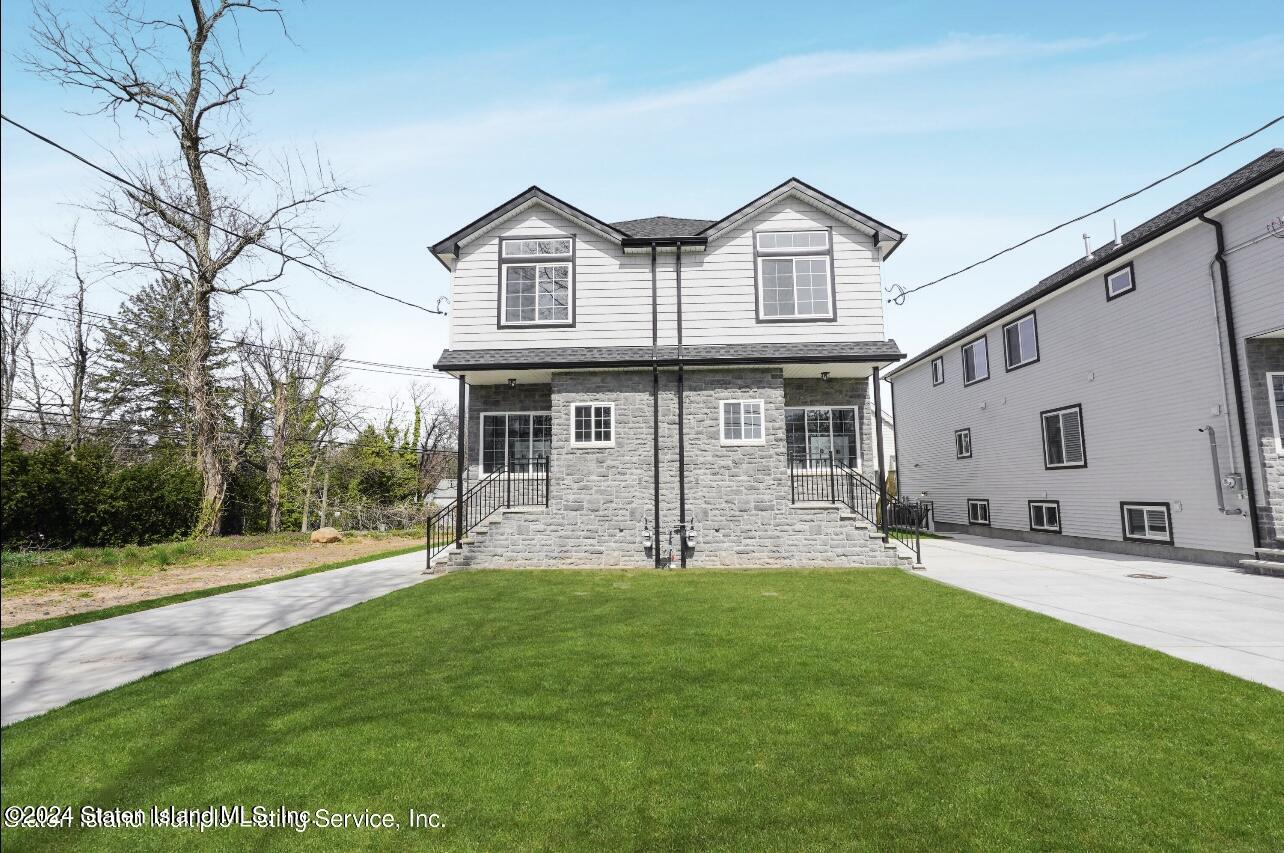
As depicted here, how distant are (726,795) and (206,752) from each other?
2986 mm

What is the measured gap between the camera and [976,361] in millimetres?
19156

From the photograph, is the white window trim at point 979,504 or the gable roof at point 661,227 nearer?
the gable roof at point 661,227

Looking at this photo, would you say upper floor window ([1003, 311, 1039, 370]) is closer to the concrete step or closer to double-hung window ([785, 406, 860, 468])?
double-hung window ([785, 406, 860, 468])

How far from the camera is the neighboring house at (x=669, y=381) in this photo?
1208 centimetres

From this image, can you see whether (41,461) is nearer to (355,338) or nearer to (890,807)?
(890,807)

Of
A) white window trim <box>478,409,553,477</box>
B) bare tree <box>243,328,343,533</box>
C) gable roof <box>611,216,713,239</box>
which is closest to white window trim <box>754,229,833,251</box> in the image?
gable roof <box>611,216,713,239</box>

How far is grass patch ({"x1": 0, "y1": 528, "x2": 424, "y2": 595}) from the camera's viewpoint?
3.76ft

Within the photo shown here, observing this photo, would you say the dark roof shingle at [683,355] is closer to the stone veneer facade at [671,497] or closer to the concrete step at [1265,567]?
the stone veneer facade at [671,497]

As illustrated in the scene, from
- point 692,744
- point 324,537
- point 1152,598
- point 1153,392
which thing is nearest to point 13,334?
point 692,744

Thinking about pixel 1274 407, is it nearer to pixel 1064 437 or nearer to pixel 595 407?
pixel 1064 437

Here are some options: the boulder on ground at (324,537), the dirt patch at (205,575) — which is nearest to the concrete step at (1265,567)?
the dirt patch at (205,575)

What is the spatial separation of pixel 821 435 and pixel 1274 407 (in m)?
7.56

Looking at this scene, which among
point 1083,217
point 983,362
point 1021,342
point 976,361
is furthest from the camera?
point 976,361

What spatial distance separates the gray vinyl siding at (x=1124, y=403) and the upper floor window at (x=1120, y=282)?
0.53ft
